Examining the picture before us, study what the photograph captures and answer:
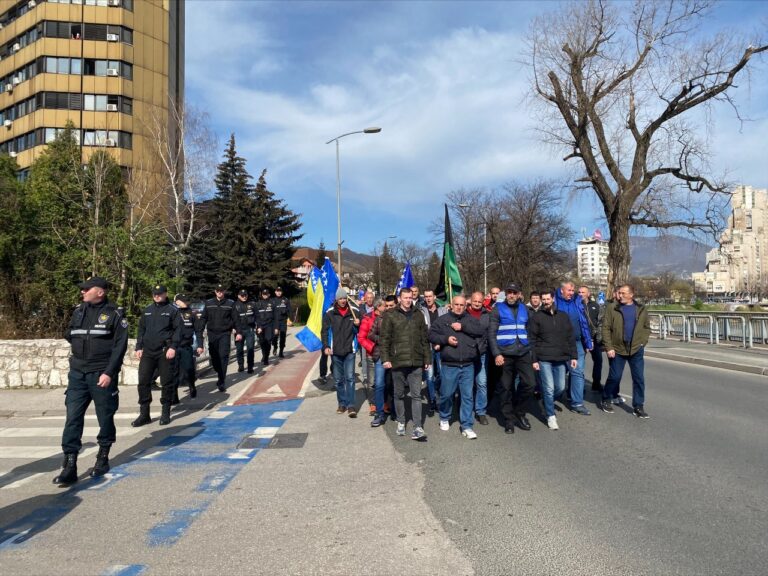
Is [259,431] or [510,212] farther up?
[510,212]

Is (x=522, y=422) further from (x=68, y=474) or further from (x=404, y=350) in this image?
(x=68, y=474)

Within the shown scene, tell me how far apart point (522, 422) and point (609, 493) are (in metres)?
2.69

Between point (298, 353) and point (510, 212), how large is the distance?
26962 millimetres

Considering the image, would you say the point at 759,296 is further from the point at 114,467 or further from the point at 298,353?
the point at 114,467

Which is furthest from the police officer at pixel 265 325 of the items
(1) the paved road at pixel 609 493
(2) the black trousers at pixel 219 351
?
(1) the paved road at pixel 609 493

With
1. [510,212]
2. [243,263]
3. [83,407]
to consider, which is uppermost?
[510,212]

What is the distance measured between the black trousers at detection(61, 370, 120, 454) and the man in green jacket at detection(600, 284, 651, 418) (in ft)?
21.4

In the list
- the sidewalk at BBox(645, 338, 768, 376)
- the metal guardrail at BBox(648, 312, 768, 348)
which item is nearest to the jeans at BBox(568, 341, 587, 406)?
the sidewalk at BBox(645, 338, 768, 376)

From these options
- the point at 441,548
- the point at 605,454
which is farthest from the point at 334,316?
the point at 441,548

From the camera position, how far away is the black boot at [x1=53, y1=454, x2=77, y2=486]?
211 inches

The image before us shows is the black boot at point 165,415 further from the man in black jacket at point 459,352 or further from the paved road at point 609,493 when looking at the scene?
the man in black jacket at point 459,352

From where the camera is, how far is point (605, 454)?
6113 millimetres

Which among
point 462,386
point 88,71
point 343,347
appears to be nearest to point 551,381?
point 462,386

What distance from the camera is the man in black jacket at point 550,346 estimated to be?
7.55 metres
